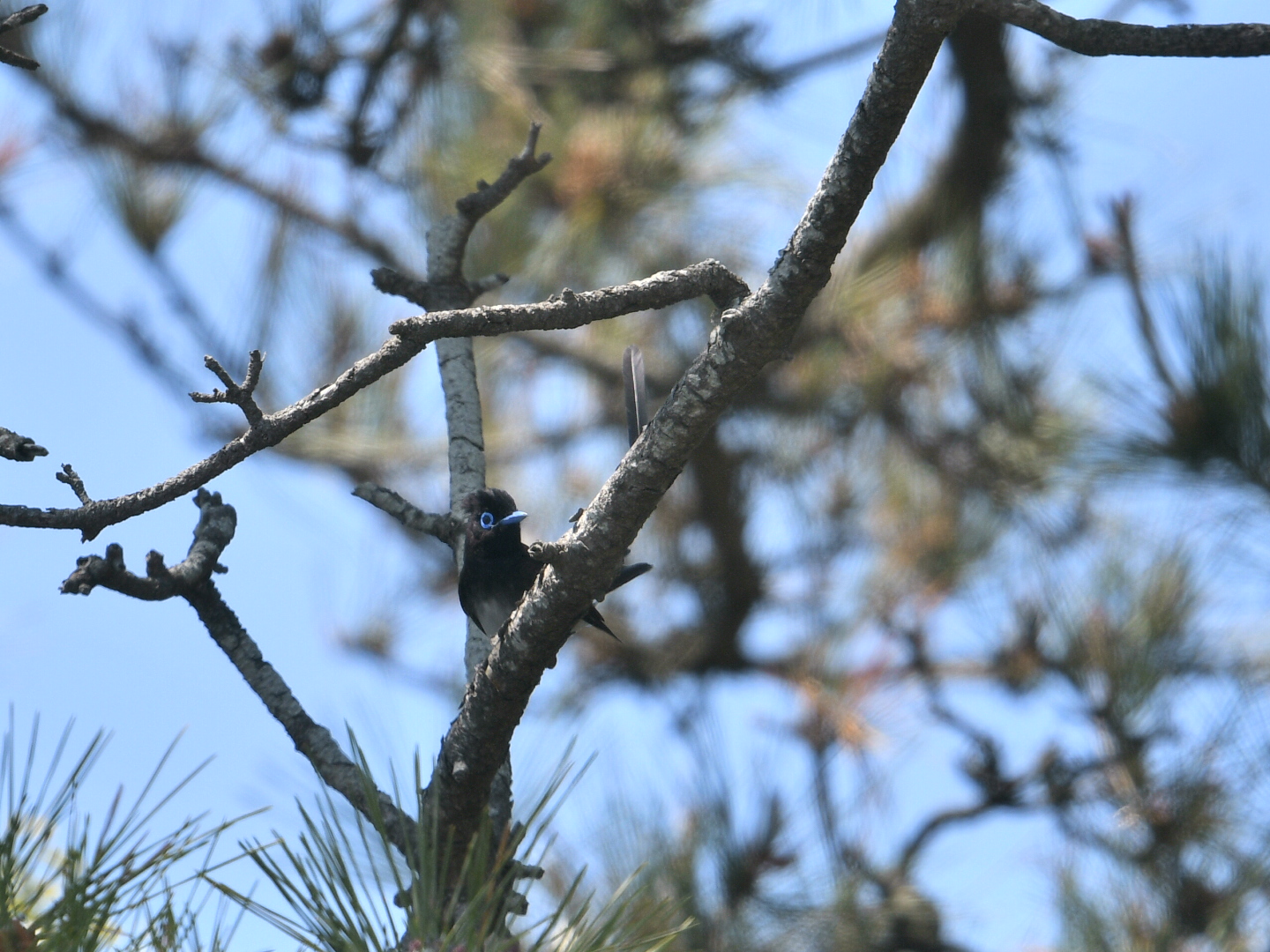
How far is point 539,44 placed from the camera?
4672mm

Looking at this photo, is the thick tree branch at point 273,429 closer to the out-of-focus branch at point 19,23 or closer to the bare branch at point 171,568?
the bare branch at point 171,568

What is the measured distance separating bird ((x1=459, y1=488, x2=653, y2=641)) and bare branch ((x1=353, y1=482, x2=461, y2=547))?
713mm

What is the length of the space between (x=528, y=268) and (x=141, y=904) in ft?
9.57

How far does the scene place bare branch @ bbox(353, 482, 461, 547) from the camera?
2221 mm

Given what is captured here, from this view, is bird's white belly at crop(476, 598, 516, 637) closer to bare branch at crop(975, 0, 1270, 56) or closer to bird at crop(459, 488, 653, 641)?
bird at crop(459, 488, 653, 641)

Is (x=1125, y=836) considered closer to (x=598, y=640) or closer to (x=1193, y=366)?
(x=1193, y=366)

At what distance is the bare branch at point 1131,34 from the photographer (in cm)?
135

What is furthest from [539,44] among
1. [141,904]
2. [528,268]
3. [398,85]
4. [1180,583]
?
[141,904]

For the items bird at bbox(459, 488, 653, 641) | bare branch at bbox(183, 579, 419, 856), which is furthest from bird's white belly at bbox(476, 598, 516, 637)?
bare branch at bbox(183, 579, 419, 856)

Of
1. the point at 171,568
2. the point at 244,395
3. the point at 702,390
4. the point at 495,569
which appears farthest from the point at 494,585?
the point at 244,395

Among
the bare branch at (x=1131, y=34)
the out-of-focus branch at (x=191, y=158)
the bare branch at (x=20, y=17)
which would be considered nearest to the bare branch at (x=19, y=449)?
the bare branch at (x=20, y=17)

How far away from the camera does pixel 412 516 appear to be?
223 centimetres

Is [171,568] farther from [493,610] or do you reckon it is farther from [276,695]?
[493,610]

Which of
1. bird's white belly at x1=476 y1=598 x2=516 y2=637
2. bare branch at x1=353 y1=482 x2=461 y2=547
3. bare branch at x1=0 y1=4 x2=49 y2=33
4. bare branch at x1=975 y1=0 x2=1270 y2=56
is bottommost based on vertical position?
bare branch at x1=975 y1=0 x2=1270 y2=56
